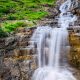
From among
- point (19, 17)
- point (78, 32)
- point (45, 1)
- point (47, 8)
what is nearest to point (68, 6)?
point (47, 8)

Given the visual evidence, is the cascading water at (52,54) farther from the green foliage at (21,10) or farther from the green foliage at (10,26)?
the green foliage at (21,10)

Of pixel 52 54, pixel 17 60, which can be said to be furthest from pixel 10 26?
pixel 52 54

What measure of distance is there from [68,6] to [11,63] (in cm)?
1365

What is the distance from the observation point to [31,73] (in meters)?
23.0

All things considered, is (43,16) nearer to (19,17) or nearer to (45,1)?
(19,17)

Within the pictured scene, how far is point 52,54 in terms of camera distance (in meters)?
23.4

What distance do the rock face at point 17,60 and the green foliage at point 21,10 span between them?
749 centimetres

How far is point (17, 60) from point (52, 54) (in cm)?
245

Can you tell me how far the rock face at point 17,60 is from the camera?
75.8ft

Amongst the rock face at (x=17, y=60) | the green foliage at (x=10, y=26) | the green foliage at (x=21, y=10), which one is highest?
the green foliage at (x=21, y=10)

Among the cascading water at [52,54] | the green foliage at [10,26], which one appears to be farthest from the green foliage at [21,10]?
the cascading water at [52,54]

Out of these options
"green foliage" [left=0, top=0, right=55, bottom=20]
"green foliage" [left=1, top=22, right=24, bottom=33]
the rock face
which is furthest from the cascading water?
"green foliage" [left=0, top=0, right=55, bottom=20]

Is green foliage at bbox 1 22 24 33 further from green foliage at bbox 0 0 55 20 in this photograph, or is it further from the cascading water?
the cascading water

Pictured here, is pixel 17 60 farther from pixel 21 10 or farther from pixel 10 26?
pixel 21 10
